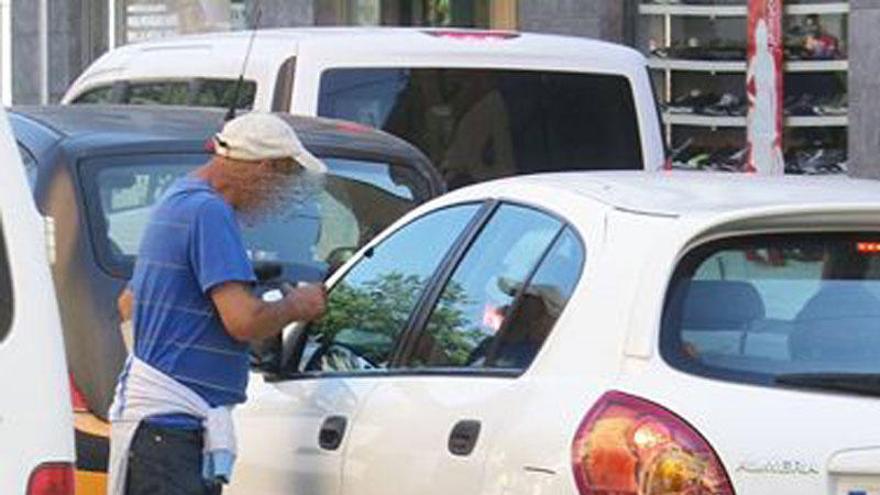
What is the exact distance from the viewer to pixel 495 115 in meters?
10.7

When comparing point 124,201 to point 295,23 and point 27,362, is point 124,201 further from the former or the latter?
point 295,23

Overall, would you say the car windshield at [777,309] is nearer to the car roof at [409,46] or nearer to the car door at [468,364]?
the car door at [468,364]

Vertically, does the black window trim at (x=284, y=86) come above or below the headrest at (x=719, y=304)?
above

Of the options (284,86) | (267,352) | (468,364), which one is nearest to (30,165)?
(267,352)

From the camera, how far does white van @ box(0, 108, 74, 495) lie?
429cm

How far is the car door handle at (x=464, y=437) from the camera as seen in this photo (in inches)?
202

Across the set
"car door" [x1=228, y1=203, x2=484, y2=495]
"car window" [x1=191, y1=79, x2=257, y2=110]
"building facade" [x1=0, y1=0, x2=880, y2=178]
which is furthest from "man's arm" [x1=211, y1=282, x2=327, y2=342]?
"building facade" [x1=0, y1=0, x2=880, y2=178]

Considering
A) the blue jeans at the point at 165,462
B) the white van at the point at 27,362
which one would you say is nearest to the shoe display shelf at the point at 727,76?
the blue jeans at the point at 165,462

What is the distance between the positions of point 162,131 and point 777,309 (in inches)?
135

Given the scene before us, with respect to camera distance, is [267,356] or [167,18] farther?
[167,18]

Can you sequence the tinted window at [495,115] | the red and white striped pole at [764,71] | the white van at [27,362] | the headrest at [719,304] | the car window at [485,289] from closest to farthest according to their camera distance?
the white van at [27,362], the headrest at [719,304], the car window at [485,289], the tinted window at [495,115], the red and white striped pole at [764,71]

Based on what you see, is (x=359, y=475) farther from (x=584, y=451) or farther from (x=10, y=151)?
(x=10, y=151)

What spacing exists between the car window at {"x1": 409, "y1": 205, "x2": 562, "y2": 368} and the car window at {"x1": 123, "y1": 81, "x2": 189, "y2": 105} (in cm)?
563

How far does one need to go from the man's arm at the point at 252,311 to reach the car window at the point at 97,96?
6355 mm
